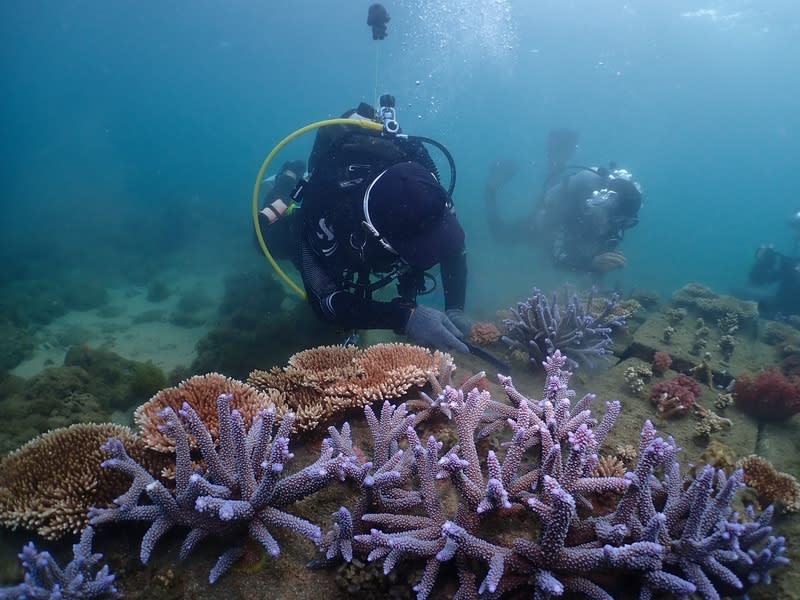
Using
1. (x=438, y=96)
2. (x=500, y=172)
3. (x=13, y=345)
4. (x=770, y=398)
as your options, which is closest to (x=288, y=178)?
(x=770, y=398)

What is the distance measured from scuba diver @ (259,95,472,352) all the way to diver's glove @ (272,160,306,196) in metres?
2.48

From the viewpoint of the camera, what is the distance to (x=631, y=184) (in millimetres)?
11625

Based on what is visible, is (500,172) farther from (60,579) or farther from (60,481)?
(60,579)

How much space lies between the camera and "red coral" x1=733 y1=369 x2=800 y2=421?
499 centimetres

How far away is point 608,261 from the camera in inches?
447

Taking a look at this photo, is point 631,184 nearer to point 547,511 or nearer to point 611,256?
point 611,256

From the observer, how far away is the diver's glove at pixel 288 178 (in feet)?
27.7

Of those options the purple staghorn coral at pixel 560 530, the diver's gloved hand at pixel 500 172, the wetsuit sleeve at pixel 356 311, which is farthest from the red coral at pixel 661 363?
the diver's gloved hand at pixel 500 172

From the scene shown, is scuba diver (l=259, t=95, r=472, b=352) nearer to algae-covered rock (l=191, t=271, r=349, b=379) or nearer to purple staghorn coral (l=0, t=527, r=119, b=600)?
algae-covered rock (l=191, t=271, r=349, b=379)

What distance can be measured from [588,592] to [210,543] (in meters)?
2.41

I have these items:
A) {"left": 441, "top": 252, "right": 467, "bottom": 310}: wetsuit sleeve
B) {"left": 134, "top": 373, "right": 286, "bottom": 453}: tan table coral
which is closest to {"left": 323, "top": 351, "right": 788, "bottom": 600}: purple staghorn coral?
{"left": 134, "top": 373, "right": 286, "bottom": 453}: tan table coral

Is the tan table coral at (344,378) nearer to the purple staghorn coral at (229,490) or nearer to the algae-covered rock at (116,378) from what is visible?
the purple staghorn coral at (229,490)

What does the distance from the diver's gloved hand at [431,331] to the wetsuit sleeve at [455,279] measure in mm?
1033

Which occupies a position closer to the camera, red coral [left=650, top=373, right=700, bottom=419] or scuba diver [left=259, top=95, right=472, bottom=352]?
scuba diver [left=259, top=95, right=472, bottom=352]
